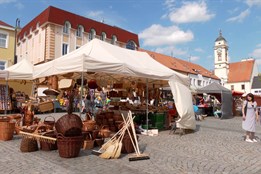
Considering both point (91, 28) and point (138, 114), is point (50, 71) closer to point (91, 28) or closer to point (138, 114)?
point (138, 114)

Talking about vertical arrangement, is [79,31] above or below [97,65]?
above

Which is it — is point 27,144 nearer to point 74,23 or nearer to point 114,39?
point 74,23

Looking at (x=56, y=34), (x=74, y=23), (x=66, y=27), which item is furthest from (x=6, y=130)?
(x=74, y=23)

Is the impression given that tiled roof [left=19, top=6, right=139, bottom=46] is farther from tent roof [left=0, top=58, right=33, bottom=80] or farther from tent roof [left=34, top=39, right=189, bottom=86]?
tent roof [left=34, top=39, right=189, bottom=86]

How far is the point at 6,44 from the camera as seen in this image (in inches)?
1026

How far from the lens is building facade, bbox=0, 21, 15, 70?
25703mm

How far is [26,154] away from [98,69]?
10.5ft

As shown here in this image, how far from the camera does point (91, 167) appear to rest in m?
5.08

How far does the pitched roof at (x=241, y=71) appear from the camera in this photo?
68.9 metres

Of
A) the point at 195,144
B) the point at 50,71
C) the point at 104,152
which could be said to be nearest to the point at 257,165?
the point at 195,144

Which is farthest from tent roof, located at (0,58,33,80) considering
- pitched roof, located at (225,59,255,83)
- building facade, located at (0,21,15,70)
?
pitched roof, located at (225,59,255,83)

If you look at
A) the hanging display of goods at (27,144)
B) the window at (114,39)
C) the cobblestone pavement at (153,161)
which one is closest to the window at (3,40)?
the window at (114,39)

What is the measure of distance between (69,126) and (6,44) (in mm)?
24174

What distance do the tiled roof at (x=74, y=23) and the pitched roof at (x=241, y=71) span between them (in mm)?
42697
